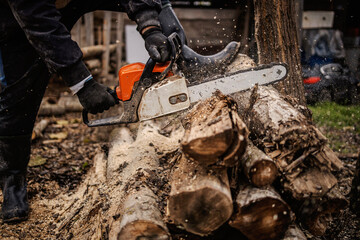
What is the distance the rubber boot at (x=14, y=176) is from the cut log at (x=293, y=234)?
1.91m

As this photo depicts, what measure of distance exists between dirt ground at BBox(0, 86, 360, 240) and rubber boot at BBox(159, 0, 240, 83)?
4.00 feet

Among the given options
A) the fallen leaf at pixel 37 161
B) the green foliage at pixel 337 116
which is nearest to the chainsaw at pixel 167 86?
the fallen leaf at pixel 37 161

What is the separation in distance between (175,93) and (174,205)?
0.79m

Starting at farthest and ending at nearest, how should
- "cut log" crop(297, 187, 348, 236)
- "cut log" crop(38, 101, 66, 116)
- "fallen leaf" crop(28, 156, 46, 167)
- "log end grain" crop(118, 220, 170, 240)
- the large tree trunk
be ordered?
"cut log" crop(38, 101, 66, 116) → "fallen leaf" crop(28, 156, 46, 167) → the large tree trunk → "cut log" crop(297, 187, 348, 236) → "log end grain" crop(118, 220, 170, 240)

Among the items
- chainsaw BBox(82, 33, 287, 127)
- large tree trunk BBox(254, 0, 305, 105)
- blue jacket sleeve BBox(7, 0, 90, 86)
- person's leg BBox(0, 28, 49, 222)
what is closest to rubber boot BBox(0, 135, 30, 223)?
person's leg BBox(0, 28, 49, 222)

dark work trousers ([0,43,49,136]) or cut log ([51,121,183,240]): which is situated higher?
dark work trousers ([0,43,49,136])

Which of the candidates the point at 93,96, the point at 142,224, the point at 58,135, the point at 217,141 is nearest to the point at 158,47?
the point at 93,96

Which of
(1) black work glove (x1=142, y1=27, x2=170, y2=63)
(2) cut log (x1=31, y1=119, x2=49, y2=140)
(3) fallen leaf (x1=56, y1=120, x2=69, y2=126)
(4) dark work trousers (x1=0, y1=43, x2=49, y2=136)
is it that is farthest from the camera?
(3) fallen leaf (x1=56, y1=120, x2=69, y2=126)

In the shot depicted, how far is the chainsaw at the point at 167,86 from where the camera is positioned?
6.37ft

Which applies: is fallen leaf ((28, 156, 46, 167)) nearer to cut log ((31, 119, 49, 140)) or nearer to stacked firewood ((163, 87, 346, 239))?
cut log ((31, 119, 49, 140))

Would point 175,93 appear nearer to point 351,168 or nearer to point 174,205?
point 174,205

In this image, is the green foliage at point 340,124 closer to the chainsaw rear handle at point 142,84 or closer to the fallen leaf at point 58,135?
the chainsaw rear handle at point 142,84

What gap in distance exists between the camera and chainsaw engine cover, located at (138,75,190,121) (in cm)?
193

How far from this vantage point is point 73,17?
93.2 inches
